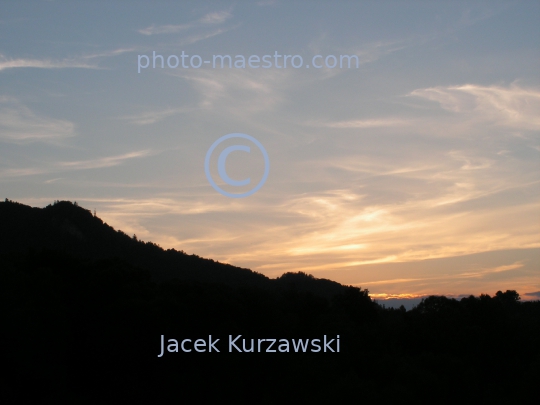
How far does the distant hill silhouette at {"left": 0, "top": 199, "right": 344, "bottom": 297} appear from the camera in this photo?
35.6 m

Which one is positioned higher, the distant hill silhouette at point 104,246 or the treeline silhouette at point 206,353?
the distant hill silhouette at point 104,246

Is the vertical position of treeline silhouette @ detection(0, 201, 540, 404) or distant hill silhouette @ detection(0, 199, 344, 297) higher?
distant hill silhouette @ detection(0, 199, 344, 297)

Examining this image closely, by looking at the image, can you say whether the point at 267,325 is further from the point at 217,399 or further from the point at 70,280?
the point at 70,280

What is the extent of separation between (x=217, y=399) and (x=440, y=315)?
16035mm

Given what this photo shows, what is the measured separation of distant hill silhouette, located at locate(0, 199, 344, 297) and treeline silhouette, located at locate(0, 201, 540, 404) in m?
7.75

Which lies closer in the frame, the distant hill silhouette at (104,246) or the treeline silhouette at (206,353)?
the treeline silhouette at (206,353)

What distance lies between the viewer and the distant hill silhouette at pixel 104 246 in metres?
35.6

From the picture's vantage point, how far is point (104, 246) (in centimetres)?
3881

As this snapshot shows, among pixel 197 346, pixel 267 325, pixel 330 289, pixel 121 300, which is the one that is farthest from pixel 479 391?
pixel 330 289

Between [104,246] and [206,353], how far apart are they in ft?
65.2

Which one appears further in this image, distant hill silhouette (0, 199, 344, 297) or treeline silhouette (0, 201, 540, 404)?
distant hill silhouette (0, 199, 344, 297)

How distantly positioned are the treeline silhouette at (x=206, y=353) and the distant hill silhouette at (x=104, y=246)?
7.75m

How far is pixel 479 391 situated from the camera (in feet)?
70.6

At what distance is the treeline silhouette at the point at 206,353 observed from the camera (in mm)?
19047
